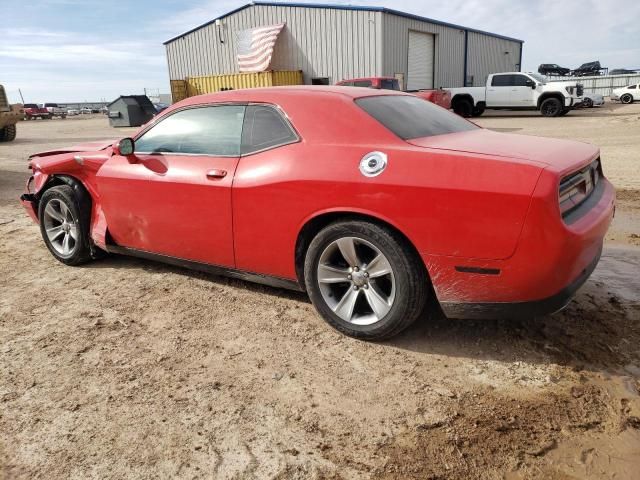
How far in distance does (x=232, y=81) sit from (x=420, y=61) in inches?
395

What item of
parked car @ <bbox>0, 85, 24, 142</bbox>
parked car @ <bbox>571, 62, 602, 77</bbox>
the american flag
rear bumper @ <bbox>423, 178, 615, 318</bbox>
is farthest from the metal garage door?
rear bumper @ <bbox>423, 178, 615, 318</bbox>

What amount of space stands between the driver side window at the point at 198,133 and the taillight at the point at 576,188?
79.4 inches

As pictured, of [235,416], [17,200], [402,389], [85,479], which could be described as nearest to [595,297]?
[402,389]

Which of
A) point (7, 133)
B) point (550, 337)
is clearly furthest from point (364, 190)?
point (7, 133)

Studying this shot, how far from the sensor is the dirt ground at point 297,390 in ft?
7.06

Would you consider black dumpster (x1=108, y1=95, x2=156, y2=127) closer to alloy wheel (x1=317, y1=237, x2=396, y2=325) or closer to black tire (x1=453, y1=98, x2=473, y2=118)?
black tire (x1=453, y1=98, x2=473, y2=118)

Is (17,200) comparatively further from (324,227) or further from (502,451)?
(502,451)

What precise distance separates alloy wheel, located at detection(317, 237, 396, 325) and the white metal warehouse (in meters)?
22.4

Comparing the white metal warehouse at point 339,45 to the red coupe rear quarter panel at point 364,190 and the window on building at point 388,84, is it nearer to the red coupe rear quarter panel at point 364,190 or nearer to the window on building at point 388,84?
the window on building at point 388,84

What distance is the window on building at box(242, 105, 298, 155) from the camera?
3336 millimetres

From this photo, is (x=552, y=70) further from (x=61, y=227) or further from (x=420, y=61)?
(x=61, y=227)

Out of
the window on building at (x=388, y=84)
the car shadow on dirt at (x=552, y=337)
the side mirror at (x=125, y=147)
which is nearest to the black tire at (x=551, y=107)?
the window on building at (x=388, y=84)

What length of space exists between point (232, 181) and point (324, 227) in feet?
2.38

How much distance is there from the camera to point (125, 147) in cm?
395
